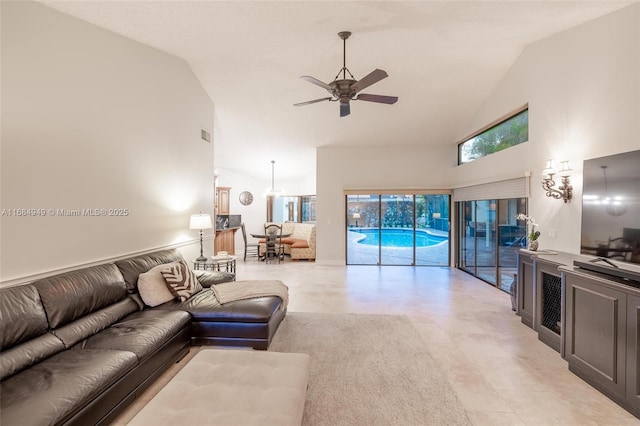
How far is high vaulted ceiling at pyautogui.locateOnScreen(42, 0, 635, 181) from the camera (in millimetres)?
3211

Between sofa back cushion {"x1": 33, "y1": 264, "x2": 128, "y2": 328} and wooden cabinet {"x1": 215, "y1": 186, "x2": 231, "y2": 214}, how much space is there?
6.38 metres

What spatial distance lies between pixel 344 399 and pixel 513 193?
167 inches

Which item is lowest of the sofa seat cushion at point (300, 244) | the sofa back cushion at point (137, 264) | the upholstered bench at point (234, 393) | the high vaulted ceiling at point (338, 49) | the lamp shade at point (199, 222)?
the upholstered bench at point (234, 393)

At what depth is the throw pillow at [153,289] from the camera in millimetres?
3002

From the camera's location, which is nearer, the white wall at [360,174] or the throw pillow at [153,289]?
the throw pillow at [153,289]

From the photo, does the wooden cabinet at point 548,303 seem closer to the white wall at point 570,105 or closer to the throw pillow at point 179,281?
the white wall at point 570,105

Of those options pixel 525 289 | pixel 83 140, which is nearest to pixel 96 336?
pixel 83 140

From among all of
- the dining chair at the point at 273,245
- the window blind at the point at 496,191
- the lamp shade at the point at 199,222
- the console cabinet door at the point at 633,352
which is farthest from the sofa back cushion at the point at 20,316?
the dining chair at the point at 273,245

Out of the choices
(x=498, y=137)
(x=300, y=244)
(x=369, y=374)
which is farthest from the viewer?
(x=300, y=244)

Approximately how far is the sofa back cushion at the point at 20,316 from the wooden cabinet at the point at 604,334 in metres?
4.23

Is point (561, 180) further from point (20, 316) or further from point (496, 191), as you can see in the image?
point (20, 316)

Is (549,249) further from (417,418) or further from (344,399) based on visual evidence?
(344,399)

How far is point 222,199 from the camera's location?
30.7 ft

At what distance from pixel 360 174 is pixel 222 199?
4642 mm
